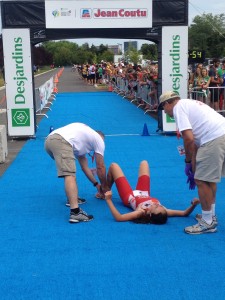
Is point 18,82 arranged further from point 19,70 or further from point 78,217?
point 78,217

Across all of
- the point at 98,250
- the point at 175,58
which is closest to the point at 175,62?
the point at 175,58

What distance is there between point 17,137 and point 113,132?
2.80 m

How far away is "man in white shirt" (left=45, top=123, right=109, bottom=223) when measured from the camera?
569 cm

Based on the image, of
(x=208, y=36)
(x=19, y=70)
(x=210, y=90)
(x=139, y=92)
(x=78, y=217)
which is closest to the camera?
(x=78, y=217)

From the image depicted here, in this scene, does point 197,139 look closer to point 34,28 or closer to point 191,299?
point 191,299

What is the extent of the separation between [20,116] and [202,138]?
26.2 feet

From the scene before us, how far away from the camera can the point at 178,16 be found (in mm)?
11961

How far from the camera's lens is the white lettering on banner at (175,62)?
39.6 feet

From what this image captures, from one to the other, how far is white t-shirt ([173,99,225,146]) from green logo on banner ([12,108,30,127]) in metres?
7.80

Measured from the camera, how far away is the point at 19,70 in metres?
11.8

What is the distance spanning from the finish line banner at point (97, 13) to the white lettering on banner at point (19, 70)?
0.91m

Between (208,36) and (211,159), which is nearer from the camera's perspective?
(211,159)

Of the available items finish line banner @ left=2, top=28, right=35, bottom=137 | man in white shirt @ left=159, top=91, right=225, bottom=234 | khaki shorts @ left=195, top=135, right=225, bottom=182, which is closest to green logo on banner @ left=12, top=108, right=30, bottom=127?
finish line banner @ left=2, top=28, right=35, bottom=137

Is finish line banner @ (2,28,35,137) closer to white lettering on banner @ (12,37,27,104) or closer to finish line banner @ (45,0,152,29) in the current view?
white lettering on banner @ (12,37,27,104)
